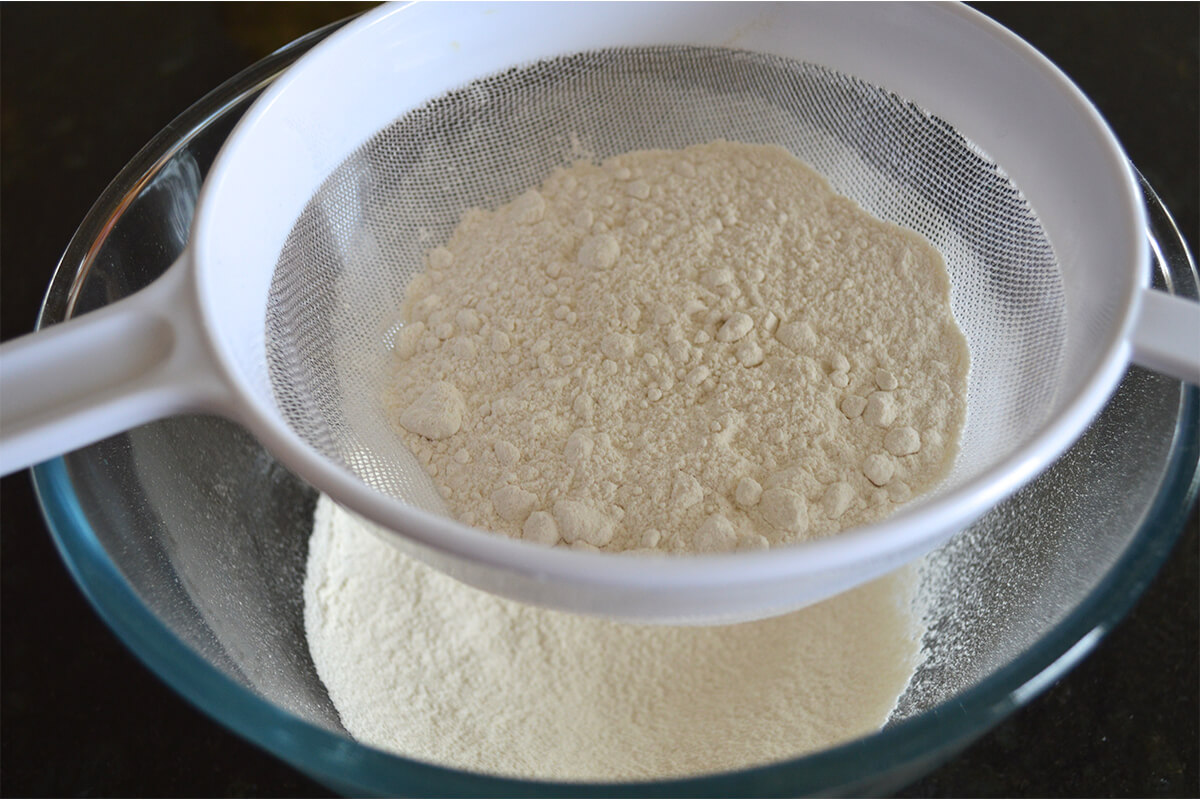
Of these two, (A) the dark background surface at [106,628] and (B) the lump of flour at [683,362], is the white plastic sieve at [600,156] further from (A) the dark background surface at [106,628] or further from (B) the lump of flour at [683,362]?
(A) the dark background surface at [106,628]

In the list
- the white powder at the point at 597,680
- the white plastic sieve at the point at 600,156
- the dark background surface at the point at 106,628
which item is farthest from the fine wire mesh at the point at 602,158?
the dark background surface at the point at 106,628

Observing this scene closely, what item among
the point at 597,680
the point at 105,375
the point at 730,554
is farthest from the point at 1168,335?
the point at 105,375

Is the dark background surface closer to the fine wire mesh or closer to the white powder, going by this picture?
the white powder

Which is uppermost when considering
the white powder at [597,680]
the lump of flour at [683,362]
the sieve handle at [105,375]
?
the sieve handle at [105,375]

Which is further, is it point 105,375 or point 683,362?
point 683,362

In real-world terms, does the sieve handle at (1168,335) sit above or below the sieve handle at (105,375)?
below

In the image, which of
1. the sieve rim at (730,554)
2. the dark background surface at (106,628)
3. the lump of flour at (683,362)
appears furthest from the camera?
the dark background surface at (106,628)

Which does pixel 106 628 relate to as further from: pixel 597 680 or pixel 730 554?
pixel 730 554
